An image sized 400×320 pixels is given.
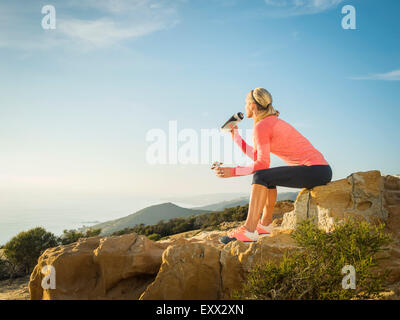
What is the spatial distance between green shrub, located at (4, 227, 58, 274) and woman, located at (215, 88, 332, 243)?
1813 cm

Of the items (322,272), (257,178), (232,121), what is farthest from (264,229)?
(232,121)

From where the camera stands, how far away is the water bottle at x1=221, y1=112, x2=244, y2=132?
16.2ft

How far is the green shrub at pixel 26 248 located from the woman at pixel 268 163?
59.5 ft

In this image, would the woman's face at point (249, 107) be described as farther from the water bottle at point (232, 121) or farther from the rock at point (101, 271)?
the rock at point (101, 271)

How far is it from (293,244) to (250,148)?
1844 mm

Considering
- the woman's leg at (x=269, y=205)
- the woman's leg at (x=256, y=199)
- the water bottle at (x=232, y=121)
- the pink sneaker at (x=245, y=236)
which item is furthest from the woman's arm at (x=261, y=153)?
the pink sneaker at (x=245, y=236)

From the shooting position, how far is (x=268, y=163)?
14.3ft

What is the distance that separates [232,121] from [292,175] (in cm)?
145

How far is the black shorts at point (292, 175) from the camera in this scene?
438 centimetres

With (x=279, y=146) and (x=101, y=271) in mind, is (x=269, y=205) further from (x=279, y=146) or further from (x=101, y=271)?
(x=101, y=271)
